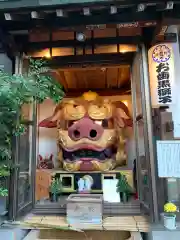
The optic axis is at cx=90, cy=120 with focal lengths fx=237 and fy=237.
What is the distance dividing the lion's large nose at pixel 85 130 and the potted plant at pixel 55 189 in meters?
1.16

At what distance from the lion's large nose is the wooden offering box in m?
2.00

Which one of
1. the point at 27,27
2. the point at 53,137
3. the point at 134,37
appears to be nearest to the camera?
the point at 27,27

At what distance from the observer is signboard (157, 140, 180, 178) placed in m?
3.52

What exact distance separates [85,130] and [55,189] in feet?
5.22

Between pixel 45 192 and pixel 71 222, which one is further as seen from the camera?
pixel 45 192

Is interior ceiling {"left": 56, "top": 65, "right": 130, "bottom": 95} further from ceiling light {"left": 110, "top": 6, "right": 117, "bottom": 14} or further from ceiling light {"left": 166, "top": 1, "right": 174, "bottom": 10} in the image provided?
ceiling light {"left": 166, "top": 1, "right": 174, "bottom": 10}

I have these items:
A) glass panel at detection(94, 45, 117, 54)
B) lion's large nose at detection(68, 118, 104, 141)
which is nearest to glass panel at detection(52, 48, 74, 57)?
glass panel at detection(94, 45, 117, 54)

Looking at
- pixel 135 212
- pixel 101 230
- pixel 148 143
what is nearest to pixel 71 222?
pixel 101 230

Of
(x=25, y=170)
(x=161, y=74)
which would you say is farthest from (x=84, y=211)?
(x=161, y=74)

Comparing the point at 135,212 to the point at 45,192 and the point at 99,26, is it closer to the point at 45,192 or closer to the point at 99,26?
the point at 45,192

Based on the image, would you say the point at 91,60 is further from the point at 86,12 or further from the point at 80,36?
the point at 86,12

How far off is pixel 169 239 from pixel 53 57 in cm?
366

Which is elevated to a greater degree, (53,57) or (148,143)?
(53,57)

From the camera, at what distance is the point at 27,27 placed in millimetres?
3822
